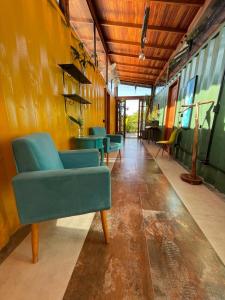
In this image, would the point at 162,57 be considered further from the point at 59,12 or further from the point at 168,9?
the point at 59,12

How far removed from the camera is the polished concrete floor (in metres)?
0.85

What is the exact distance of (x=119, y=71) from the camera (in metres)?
6.71

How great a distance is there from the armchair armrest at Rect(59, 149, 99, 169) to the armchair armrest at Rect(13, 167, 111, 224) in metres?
0.58

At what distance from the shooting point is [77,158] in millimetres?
1594

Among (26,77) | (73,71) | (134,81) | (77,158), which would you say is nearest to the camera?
(26,77)

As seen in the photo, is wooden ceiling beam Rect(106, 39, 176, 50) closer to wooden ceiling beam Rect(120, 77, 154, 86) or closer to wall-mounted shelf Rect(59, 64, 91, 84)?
wall-mounted shelf Rect(59, 64, 91, 84)

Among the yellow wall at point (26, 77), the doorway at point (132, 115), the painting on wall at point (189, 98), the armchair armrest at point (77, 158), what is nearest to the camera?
the yellow wall at point (26, 77)

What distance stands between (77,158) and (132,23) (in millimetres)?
3376

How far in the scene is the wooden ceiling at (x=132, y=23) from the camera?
2588 millimetres

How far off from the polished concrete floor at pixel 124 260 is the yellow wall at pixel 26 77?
376 mm

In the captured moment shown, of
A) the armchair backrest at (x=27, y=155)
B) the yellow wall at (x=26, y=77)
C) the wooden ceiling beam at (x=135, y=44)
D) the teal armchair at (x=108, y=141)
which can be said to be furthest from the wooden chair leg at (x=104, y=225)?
the wooden ceiling beam at (x=135, y=44)

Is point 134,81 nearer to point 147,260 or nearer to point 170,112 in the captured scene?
point 170,112

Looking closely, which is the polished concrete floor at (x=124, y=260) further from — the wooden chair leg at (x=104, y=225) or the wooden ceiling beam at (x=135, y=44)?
the wooden ceiling beam at (x=135, y=44)

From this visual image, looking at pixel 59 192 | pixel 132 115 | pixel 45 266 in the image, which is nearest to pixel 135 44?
pixel 59 192
